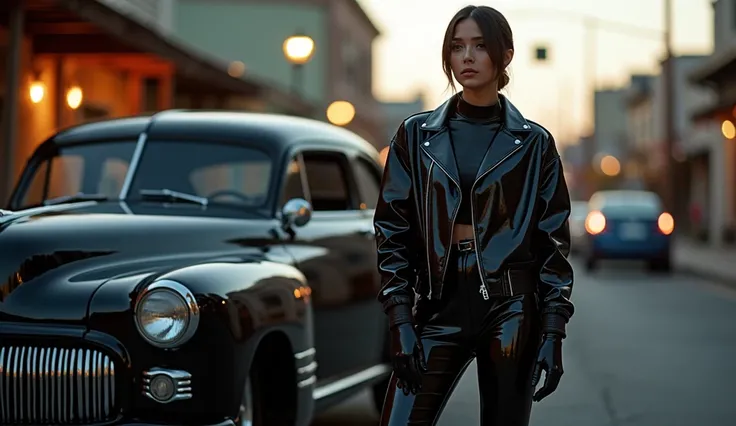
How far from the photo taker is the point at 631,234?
2647 cm

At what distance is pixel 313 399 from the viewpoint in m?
6.46

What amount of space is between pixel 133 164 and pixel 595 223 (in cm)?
2094

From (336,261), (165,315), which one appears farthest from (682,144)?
(165,315)

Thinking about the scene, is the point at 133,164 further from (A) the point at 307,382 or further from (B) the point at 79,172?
(A) the point at 307,382

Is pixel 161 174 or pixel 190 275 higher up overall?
pixel 161 174

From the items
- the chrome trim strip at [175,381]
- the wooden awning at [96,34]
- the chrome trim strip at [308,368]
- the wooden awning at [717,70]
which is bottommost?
the chrome trim strip at [308,368]

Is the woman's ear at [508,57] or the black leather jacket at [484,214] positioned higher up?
the woman's ear at [508,57]

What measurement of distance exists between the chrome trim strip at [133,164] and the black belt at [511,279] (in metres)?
3.02

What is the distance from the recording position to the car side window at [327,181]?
24.8ft

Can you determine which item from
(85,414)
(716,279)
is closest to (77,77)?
(716,279)

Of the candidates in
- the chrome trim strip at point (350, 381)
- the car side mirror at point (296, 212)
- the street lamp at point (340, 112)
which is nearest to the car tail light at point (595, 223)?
the street lamp at point (340, 112)

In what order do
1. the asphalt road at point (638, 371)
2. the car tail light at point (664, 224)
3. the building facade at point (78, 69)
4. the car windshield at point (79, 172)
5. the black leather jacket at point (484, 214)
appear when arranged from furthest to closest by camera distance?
the car tail light at point (664, 224) → the building facade at point (78, 69) → the asphalt road at point (638, 371) → the car windshield at point (79, 172) → the black leather jacket at point (484, 214)

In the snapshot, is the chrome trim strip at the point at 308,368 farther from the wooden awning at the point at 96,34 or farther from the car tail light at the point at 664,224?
the car tail light at the point at 664,224

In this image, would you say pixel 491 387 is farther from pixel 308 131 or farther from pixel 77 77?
pixel 77 77
